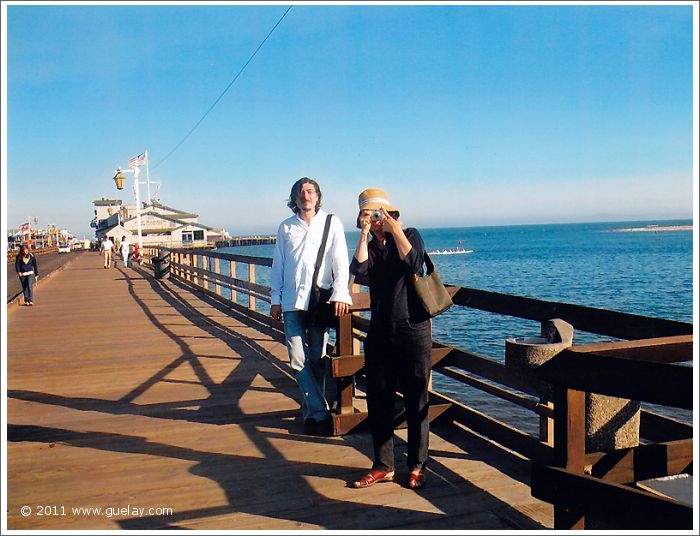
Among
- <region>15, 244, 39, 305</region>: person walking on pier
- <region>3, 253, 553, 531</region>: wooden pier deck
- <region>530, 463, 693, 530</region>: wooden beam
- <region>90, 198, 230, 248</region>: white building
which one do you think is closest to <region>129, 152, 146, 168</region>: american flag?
<region>15, 244, 39, 305</region>: person walking on pier

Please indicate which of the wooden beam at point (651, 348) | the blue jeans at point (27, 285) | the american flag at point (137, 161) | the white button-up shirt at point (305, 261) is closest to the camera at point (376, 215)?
the white button-up shirt at point (305, 261)

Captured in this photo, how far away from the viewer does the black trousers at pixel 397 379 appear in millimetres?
3480

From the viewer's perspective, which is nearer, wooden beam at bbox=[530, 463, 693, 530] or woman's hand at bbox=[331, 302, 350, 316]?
wooden beam at bbox=[530, 463, 693, 530]

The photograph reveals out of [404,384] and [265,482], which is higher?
[404,384]

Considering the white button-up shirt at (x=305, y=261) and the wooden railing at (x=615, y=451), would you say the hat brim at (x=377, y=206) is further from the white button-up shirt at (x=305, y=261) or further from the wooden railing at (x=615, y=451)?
the wooden railing at (x=615, y=451)

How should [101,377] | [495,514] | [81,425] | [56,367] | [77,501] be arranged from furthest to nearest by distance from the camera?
[56,367]
[101,377]
[81,425]
[77,501]
[495,514]

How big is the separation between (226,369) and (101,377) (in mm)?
1251

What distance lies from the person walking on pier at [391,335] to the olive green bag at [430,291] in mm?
34

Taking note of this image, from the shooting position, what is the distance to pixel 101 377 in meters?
6.75

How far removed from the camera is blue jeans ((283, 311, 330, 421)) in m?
4.38

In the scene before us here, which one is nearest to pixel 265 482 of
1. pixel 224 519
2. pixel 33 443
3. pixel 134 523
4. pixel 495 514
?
pixel 224 519

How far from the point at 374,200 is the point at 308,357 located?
1.44 m

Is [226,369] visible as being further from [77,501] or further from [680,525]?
[680,525]

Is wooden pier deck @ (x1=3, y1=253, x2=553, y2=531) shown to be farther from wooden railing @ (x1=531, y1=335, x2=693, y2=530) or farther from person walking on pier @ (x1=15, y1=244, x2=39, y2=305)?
person walking on pier @ (x1=15, y1=244, x2=39, y2=305)
